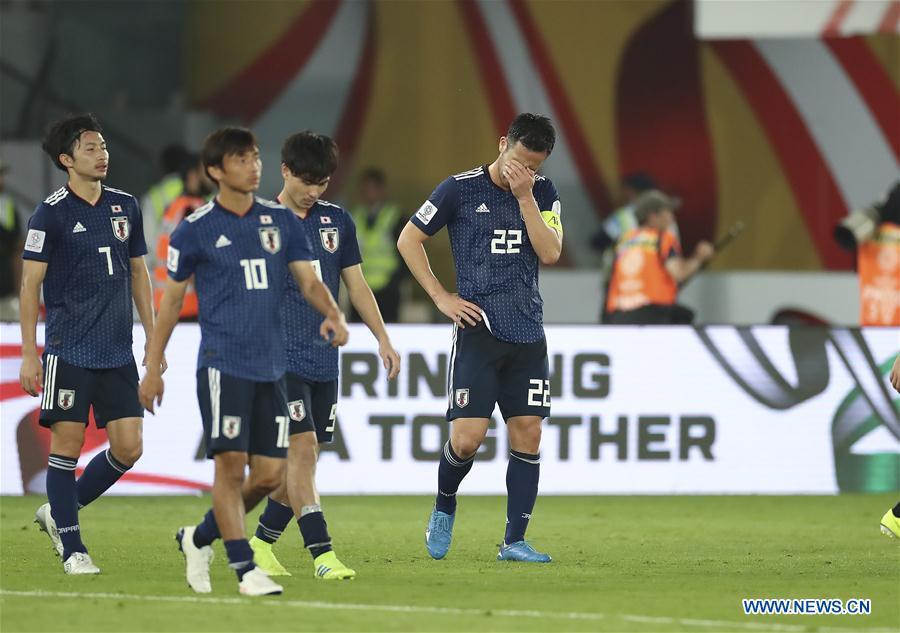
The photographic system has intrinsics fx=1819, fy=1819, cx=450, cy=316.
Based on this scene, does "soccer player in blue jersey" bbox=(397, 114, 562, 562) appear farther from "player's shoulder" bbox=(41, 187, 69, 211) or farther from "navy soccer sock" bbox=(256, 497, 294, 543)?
"player's shoulder" bbox=(41, 187, 69, 211)

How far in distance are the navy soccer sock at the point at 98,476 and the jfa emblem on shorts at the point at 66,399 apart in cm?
40

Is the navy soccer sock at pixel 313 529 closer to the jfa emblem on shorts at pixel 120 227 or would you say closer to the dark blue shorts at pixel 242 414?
the dark blue shorts at pixel 242 414

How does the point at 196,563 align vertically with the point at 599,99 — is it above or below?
below

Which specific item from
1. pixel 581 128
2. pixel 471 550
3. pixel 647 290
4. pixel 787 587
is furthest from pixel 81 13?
pixel 787 587

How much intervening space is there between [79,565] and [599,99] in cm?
1005

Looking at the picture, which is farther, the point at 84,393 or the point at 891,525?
the point at 891,525

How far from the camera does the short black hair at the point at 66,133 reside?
24.8 feet

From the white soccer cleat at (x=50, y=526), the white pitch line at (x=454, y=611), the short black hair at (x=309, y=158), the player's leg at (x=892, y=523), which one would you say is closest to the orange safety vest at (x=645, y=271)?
the player's leg at (x=892, y=523)

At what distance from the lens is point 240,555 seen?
667cm

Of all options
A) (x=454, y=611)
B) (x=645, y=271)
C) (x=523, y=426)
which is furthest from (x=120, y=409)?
(x=645, y=271)

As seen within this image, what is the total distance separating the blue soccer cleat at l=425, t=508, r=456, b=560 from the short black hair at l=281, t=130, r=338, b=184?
5.65 ft

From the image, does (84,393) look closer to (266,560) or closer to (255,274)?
(266,560)

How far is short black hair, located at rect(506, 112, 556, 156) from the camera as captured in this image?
7688 millimetres

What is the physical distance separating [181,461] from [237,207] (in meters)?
4.57
